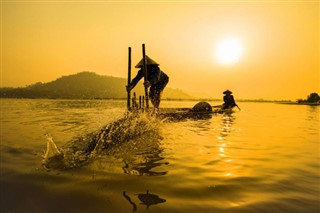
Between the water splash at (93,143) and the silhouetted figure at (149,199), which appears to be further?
the water splash at (93,143)

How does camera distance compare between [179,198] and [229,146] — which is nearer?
[179,198]

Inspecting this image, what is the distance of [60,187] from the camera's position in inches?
153

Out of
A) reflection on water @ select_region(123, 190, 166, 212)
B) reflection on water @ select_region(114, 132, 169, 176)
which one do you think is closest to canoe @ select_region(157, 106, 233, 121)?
reflection on water @ select_region(114, 132, 169, 176)

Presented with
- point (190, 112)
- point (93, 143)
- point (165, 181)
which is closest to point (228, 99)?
point (190, 112)

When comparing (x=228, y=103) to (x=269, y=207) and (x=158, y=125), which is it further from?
(x=269, y=207)

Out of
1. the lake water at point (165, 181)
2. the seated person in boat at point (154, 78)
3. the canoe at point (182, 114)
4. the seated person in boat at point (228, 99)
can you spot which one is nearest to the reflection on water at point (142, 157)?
the lake water at point (165, 181)

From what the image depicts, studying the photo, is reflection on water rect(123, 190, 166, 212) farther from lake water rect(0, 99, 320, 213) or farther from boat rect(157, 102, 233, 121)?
boat rect(157, 102, 233, 121)

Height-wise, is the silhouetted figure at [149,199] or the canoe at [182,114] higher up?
the canoe at [182,114]

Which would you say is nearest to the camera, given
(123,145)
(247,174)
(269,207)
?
(269,207)

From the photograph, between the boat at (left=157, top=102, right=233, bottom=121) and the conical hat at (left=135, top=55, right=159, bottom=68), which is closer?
the conical hat at (left=135, top=55, right=159, bottom=68)

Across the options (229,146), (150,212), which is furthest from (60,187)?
(229,146)

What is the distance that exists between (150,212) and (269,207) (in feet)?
4.99

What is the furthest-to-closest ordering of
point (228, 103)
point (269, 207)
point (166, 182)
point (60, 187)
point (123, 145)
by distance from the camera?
1. point (228, 103)
2. point (123, 145)
3. point (166, 182)
4. point (60, 187)
5. point (269, 207)

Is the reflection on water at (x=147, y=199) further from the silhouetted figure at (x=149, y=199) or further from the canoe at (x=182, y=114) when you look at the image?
the canoe at (x=182, y=114)
